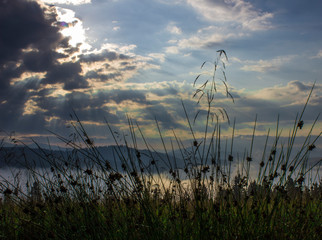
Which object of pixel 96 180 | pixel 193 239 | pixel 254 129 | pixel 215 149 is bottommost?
pixel 193 239

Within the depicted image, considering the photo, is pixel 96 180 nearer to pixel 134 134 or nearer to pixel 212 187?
pixel 134 134

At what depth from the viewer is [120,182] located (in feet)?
10.5

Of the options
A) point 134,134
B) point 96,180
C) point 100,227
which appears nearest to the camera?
point 100,227

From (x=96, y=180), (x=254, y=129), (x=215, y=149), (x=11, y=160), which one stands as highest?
(x=254, y=129)

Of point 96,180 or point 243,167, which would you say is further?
point 96,180

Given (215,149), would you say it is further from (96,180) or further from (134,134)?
(96,180)

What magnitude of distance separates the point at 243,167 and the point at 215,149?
0.95 meters

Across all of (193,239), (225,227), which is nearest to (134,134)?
(193,239)

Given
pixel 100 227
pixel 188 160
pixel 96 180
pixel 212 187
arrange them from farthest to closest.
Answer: pixel 96 180, pixel 212 187, pixel 188 160, pixel 100 227

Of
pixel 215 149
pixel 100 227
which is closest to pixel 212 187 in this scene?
pixel 215 149

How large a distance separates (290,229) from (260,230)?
58 centimetres

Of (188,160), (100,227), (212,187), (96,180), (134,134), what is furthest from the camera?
(96,180)

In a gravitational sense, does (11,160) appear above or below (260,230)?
above

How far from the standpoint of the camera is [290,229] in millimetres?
3420
